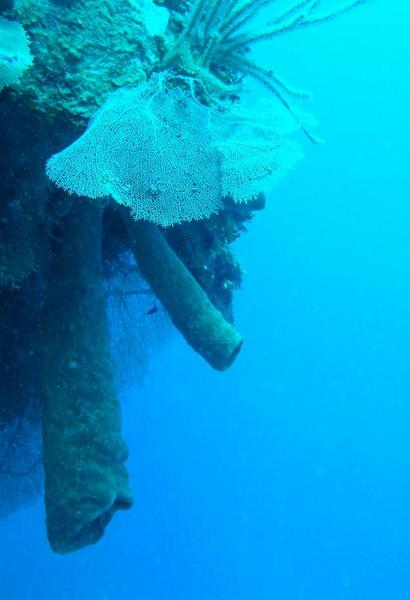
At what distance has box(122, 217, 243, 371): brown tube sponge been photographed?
3.47 metres

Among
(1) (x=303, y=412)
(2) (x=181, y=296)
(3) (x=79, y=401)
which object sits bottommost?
(1) (x=303, y=412)

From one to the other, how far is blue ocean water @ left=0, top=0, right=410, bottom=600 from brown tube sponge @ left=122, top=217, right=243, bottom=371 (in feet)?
144

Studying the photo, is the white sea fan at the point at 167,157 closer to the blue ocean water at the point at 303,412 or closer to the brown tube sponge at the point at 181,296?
the brown tube sponge at the point at 181,296

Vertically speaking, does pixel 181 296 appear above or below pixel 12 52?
below

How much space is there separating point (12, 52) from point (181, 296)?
5.31ft

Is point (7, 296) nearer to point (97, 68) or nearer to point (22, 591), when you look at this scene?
point (97, 68)

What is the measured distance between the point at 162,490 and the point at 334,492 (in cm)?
1708

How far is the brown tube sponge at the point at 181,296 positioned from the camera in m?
3.47

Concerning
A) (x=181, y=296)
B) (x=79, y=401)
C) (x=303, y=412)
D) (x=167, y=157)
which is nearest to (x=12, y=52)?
(x=167, y=157)

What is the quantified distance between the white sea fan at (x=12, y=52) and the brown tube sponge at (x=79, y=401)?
0.90 m

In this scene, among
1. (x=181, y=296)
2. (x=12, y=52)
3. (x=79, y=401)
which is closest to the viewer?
(x=12, y=52)

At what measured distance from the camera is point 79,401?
10.7 ft

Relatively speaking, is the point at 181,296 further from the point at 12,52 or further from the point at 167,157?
the point at 12,52

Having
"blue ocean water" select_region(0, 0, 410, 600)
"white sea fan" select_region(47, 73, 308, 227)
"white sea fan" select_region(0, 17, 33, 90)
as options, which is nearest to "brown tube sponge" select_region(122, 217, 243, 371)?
"white sea fan" select_region(47, 73, 308, 227)
